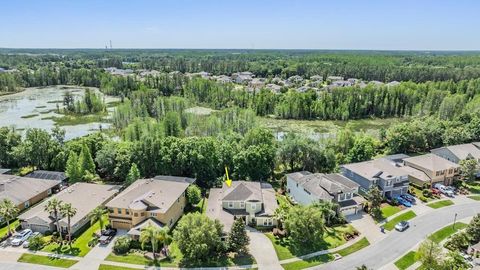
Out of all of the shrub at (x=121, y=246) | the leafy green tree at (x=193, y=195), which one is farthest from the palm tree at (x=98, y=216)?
the leafy green tree at (x=193, y=195)

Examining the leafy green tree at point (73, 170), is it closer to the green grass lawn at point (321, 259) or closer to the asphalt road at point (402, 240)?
the green grass lawn at point (321, 259)

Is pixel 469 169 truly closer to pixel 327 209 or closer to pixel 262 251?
pixel 327 209

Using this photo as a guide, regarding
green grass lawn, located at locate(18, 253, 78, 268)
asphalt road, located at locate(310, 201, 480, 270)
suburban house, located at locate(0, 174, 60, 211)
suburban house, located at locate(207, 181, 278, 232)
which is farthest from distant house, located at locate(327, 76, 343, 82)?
green grass lawn, located at locate(18, 253, 78, 268)

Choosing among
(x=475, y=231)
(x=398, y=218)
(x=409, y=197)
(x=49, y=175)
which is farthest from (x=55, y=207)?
→ (x=409, y=197)

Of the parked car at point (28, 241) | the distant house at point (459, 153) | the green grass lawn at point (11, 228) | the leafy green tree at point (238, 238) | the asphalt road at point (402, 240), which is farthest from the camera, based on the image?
the distant house at point (459, 153)

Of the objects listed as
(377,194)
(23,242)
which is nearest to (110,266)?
(23,242)

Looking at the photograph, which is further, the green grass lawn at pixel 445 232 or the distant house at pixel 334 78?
the distant house at pixel 334 78

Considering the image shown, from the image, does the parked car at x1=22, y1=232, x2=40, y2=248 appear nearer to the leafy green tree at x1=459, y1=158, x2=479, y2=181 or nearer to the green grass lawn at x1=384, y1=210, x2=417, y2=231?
the green grass lawn at x1=384, y1=210, x2=417, y2=231
